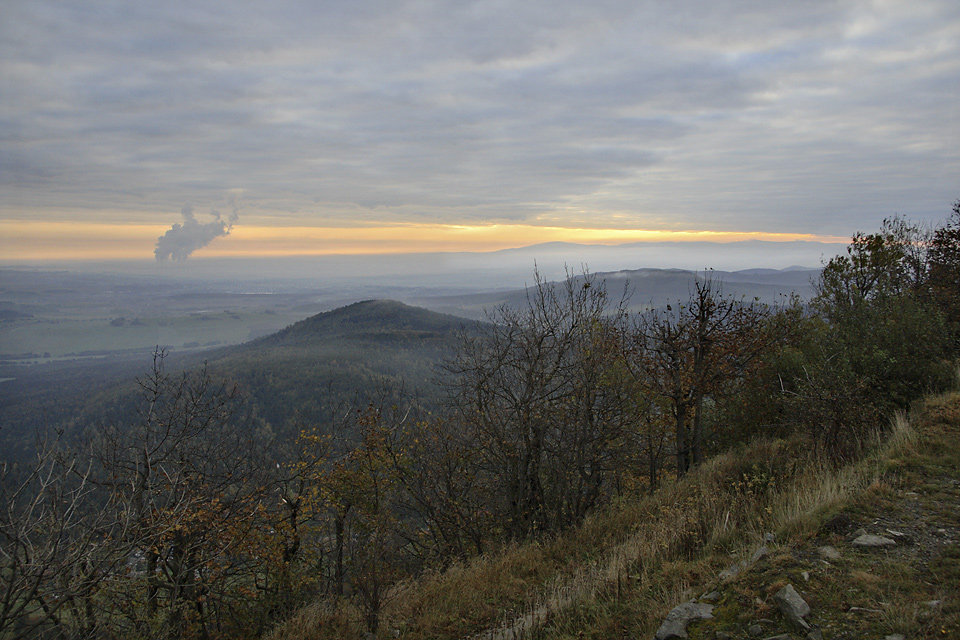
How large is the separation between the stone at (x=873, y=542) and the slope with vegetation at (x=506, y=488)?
1.97 ft

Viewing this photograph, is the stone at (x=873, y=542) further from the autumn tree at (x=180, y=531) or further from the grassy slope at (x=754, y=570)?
the autumn tree at (x=180, y=531)

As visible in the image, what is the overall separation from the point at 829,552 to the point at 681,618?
211 cm

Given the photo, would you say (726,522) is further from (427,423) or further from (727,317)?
(727,317)

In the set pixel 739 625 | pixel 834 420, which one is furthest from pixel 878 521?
pixel 834 420

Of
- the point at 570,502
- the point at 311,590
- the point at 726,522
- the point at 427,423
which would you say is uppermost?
the point at 726,522

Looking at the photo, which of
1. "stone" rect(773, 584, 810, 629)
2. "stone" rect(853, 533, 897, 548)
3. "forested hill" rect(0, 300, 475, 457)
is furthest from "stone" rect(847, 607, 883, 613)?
"forested hill" rect(0, 300, 475, 457)

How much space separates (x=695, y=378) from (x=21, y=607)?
701 inches

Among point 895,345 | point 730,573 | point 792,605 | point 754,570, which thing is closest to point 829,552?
point 754,570

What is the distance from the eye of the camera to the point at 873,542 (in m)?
5.34

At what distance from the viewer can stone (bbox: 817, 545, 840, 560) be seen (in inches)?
206

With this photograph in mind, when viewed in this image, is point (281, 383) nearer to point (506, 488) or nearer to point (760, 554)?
point (506, 488)

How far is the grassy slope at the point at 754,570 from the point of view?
178 inches

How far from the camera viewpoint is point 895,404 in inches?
459

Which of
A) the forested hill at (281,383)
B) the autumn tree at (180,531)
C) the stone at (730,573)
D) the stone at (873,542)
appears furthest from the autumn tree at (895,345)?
the forested hill at (281,383)
